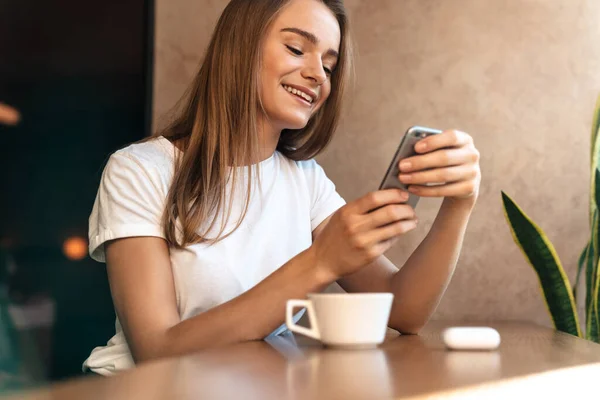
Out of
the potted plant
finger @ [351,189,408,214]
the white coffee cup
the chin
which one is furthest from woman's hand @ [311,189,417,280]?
the potted plant

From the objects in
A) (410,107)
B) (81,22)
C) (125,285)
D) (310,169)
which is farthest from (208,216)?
(410,107)

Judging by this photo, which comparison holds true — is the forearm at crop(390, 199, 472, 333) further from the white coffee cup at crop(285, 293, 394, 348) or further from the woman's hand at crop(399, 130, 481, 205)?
the white coffee cup at crop(285, 293, 394, 348)

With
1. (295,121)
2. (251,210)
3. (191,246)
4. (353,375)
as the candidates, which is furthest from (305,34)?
(353,375)

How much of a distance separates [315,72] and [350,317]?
0.61m

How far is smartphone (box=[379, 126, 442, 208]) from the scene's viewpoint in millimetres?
940

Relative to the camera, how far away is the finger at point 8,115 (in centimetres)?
151

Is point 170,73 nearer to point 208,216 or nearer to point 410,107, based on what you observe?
point 410,107

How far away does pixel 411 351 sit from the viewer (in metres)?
0.91

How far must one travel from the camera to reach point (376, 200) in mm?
966

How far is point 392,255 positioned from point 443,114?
0.38 meters

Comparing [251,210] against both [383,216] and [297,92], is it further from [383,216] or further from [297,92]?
[383,216]

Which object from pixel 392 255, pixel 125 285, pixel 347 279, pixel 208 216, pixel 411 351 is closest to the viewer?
pixel 411 351

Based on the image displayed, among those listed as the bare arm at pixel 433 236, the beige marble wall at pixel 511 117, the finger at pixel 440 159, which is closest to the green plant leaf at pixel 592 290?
the beige marble wall at pixel 511 117

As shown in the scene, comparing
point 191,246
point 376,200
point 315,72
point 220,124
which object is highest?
point 315,72
